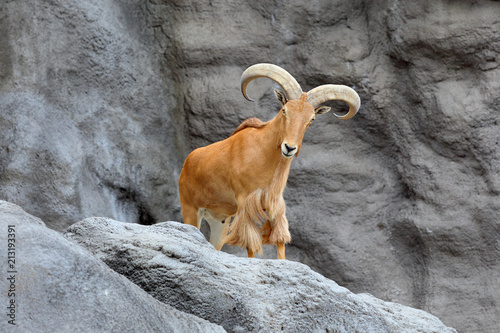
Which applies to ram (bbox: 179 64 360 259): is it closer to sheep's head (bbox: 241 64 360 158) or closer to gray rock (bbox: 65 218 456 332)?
sheep's head (bbox: 241 64 360 158)

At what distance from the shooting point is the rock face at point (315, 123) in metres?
7.48

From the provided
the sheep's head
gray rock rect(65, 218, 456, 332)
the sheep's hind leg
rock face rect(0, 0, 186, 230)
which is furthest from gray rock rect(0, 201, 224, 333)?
rock face rect(0, 0, 186, 230)

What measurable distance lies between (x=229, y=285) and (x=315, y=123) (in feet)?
16.3

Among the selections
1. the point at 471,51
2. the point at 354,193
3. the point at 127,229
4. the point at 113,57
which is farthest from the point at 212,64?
the point at 127,229

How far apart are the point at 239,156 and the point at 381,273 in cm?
294

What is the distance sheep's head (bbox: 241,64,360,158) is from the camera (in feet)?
18.0

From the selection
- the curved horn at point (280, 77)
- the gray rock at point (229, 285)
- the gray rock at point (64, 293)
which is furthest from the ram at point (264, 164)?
the gray rock at point (64, 293)

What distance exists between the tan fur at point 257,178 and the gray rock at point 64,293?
2.67 meters

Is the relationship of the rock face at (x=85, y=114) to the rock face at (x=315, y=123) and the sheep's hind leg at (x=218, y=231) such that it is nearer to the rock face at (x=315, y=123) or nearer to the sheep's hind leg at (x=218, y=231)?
the rock face at (x=315, y=123)

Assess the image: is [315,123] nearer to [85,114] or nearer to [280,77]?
[280,77]

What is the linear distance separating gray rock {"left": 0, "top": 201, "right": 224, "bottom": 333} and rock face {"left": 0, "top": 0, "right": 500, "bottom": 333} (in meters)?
4.34

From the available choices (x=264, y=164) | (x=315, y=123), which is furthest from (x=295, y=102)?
(x=315, y=123)

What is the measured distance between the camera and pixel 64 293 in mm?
2840

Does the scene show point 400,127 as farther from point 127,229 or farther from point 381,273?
point 127,229
